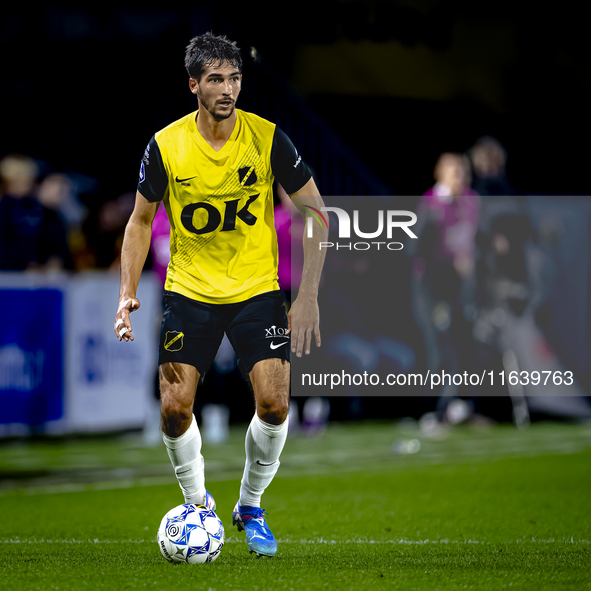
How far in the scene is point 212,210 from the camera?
4.42 meters

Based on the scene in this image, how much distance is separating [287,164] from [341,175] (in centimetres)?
672

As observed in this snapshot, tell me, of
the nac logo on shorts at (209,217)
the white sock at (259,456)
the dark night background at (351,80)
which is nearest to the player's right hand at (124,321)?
the nac logo on shorts at (209,217)

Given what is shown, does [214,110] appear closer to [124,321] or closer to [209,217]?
[209,217]

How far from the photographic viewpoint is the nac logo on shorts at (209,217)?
4.42 meters

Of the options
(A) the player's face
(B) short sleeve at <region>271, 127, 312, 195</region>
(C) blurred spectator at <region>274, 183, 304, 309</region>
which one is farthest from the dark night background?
(A) the player's face

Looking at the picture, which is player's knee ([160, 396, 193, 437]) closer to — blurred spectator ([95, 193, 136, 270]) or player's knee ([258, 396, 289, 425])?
player's knee ([258, 396, 289, 425])

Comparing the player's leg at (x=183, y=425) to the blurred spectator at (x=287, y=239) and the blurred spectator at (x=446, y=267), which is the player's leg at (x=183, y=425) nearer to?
the blurred spectator at (x=287, y=239)

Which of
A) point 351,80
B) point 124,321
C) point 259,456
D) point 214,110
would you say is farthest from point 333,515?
point 351,80

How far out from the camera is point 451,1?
476 inches

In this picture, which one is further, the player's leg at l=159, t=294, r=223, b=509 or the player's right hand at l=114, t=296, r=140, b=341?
the player's leg at l=159, t=294, r=223, b=509

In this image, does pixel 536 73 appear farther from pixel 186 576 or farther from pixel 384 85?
pixel 186 576

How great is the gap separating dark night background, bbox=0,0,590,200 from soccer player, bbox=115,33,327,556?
574 centimetres

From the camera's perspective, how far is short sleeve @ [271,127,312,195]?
4.54 metres

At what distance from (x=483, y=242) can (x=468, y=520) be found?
519 centimetres
